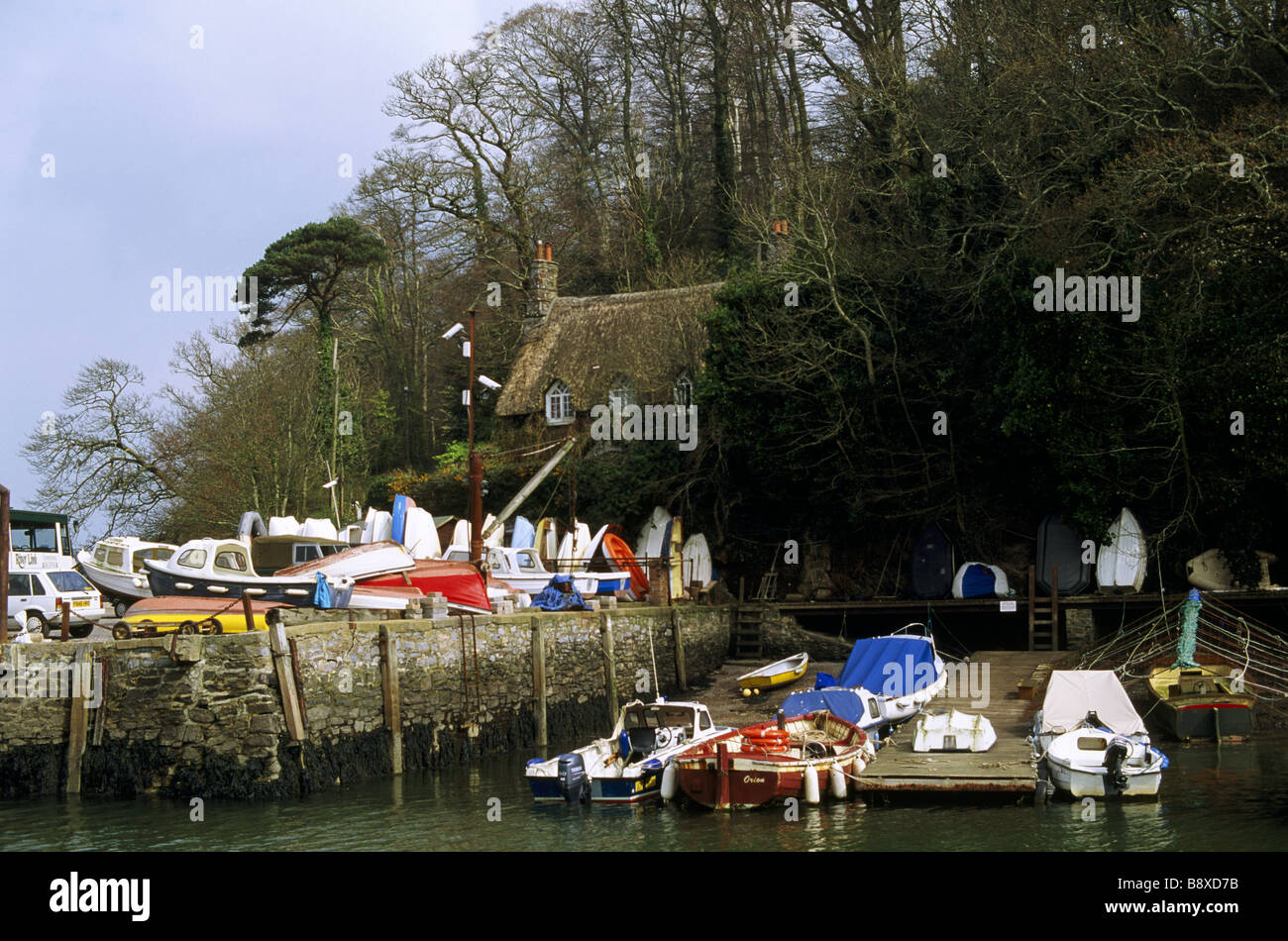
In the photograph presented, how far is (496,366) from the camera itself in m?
50.0

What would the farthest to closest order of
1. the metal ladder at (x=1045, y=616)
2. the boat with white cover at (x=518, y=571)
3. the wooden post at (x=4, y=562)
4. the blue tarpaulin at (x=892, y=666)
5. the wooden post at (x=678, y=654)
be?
the boat with white cover at (x=518, y=571) → the wooden post at (x=678, y=654) → the metal ladder at (x=1045, y=616) → the blue tarpaulin at (x=892, y=666) → the wooden post at (x=4, y=562)

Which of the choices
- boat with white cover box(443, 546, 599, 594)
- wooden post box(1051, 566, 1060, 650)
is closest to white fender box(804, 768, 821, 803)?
wooden post box(1051, 566, 1060, 650)

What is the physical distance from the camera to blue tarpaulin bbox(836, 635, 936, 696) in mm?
25656

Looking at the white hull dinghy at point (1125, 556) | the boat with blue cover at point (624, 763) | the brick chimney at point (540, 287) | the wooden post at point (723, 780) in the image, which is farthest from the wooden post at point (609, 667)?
the brick chimney at point (540, 287)

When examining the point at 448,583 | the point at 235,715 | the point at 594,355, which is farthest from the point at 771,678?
the point at 594,355

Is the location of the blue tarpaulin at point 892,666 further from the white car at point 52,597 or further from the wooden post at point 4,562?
the white car at point 52,597

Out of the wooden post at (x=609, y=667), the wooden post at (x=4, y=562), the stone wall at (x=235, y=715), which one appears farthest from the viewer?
the wooden post at (x=609, y=667)

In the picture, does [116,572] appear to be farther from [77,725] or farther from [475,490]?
[77,725]

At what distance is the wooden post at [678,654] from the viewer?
30.9 metres

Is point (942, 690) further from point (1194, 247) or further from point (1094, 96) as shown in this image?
point (1094, 96)

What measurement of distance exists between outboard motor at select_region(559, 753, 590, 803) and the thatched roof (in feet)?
69.3

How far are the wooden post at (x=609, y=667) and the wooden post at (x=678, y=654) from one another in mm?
3193
